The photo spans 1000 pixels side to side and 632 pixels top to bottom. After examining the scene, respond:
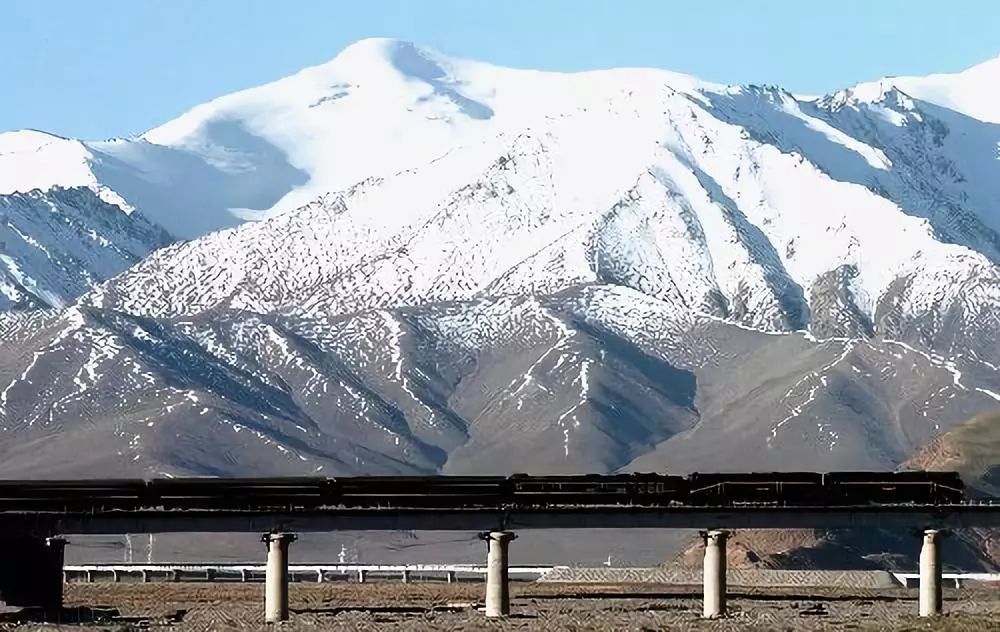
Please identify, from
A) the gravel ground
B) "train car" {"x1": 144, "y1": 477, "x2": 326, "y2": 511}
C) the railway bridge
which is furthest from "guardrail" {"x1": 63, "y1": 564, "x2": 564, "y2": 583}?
the railway bridge

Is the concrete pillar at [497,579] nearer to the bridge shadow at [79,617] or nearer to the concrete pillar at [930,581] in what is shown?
the bridge shadow at [79,617]

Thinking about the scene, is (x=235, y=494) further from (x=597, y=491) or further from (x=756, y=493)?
(x=756, y=493)

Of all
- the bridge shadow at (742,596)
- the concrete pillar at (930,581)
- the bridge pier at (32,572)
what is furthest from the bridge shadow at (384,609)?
the concrete pillar at (930,581)

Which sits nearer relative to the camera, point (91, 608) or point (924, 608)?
point (924, 608)

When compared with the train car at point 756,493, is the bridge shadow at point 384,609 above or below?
below

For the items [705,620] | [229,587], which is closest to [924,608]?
[705,620]

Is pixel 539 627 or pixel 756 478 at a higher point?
pixel 756 478

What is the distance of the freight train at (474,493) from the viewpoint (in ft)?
354

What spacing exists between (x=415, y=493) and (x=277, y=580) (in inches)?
361

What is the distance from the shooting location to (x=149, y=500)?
107875mm

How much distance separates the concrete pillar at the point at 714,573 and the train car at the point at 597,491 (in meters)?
6.29

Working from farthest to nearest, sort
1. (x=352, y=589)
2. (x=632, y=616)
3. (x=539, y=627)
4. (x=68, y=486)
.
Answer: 1. (x=352, y=589)
2. (x=68, y=486)
3. (x=632, y=616)
4. (x=539, y=627)

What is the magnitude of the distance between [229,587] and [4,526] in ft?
109

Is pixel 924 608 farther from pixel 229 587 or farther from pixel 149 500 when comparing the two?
pixel 229 587
